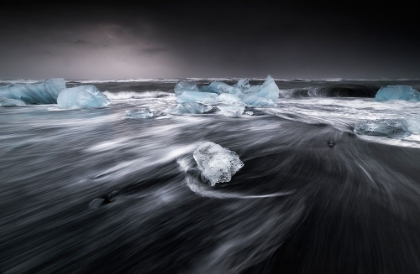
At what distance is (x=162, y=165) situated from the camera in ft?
5.78

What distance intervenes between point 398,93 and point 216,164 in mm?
8754

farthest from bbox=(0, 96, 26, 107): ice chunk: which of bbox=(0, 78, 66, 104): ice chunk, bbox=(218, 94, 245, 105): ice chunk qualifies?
bbox=(218, 94, 245, 105): ice chunk

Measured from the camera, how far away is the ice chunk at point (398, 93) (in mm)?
6613

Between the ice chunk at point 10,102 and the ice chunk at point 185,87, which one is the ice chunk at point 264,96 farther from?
the ice chunk at point 10,102

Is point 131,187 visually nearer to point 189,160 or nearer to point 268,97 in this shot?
point 189,160

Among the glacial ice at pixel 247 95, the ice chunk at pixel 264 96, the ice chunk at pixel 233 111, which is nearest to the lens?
the ice chunk at pixel 233 111

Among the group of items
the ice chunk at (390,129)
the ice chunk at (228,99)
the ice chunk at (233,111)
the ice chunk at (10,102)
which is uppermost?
the ice chunk at (390,129)

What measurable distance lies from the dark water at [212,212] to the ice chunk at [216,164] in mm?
61

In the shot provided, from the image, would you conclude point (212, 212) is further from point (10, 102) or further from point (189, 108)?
point (10, 102)

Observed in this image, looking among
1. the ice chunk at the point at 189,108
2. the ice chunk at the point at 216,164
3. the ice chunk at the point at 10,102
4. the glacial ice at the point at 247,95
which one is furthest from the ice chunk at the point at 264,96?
the ice chunk at the point at 10,102

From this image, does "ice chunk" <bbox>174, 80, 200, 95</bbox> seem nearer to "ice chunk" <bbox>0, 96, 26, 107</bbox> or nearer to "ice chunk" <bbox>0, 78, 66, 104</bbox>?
"ice chunk" <bbox>0, 78, 66, 104</bbox>

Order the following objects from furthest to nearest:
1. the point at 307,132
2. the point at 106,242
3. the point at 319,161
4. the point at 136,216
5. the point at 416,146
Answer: the point at 307,132, the point at 416,146, the point at 319,161, the point at 136,216, the point at 106,242

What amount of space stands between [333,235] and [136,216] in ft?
2.88

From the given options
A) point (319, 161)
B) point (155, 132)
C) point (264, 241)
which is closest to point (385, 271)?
point (264, 241)
